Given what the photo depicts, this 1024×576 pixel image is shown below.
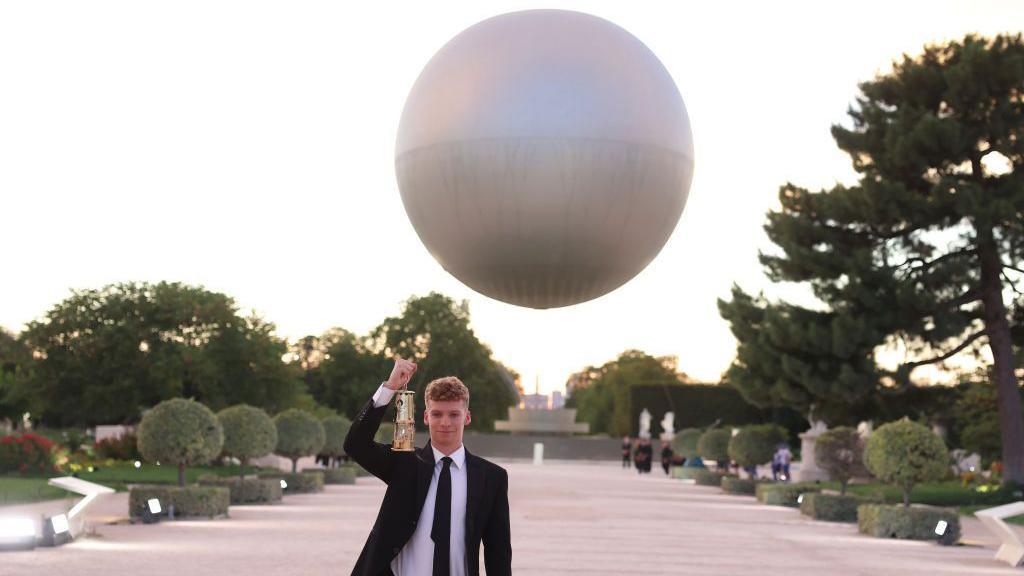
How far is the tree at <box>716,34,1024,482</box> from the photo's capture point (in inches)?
1592

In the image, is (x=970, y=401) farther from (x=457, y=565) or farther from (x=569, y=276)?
(x=457, y=565)

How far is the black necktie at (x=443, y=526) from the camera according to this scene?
18.5 feet

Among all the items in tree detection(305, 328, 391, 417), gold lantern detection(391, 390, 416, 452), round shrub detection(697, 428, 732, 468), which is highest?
tree detection(305, 328, 391, 417)

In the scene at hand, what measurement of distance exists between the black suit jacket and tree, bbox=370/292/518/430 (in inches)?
3743

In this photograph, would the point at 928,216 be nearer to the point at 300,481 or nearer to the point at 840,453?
the point at 840,453

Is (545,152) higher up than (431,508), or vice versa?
(545,152)

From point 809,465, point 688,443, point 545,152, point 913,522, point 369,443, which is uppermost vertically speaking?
point 545,152

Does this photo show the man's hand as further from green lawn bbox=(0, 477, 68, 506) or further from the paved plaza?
green lawn bbox=(0, 477, 68, 506)

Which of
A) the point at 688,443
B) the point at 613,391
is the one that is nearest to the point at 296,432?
the point at 688,443

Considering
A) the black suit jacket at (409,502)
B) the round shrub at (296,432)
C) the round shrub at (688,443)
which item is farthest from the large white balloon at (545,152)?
the round shrub at (688,443)

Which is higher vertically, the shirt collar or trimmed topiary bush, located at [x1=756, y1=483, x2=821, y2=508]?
the shirt collar

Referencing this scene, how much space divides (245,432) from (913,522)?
15.6 metres

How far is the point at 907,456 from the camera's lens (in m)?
26.3

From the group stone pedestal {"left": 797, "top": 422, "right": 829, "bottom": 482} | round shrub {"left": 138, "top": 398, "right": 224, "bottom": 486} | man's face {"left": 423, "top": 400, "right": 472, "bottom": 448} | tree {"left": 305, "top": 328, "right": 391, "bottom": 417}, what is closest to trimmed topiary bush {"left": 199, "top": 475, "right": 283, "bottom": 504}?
round shrub {"left": 138, "top": 398, "right": 224, "bottom": 486}
